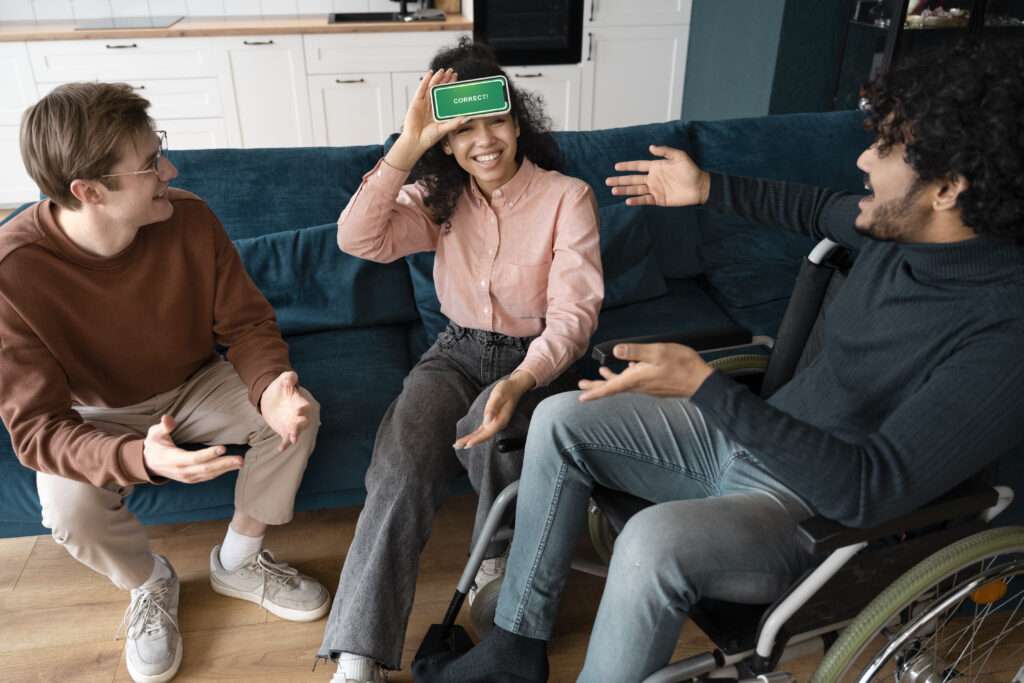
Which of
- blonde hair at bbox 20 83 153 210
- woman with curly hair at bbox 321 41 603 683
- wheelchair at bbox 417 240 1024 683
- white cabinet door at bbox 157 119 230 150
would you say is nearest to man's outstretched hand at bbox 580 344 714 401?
wheelchair at bbox 417 240 1024 683

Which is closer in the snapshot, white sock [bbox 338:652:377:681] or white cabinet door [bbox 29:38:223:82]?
white sock [bbox 338:652:377:681]

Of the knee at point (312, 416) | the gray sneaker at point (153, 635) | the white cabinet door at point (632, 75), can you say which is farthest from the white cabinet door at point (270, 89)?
the gray sneaker at point (153, 635)

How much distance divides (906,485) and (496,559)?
2.88 ft

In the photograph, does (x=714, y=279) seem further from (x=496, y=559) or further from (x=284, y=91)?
(x=284, y=91)

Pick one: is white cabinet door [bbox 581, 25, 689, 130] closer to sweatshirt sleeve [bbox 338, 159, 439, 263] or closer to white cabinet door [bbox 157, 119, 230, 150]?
white cabinet door [bbox 157, 119, 230, 150]

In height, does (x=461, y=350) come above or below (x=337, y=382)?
above

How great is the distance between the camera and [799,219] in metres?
1.45

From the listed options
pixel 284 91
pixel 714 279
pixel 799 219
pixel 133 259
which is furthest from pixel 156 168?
pixel 284 91

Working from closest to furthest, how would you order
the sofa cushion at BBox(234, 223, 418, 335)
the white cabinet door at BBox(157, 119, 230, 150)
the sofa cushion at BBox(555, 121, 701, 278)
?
the sofa cushion at BBox(234, 223, 418, 335) → the sofa cushion at BBox(555, 121, 701, 278) → the white cabinet door at BBox(157, 119, 230, 150)

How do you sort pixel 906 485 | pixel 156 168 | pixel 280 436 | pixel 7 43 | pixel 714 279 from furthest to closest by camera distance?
pixel 7 43
pixel 714 279
pixel 280 436
pixel 156 168
pixel 906 485

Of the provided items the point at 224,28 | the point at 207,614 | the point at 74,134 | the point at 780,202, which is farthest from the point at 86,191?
the point at 224,28

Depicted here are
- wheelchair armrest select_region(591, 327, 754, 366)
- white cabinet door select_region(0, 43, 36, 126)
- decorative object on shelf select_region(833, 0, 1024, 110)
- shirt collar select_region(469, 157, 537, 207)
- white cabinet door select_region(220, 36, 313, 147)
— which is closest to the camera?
wheelchair armrest select_region(591, 327, 754, 366)

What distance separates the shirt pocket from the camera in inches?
62.1

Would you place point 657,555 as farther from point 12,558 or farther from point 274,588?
point 12,558
